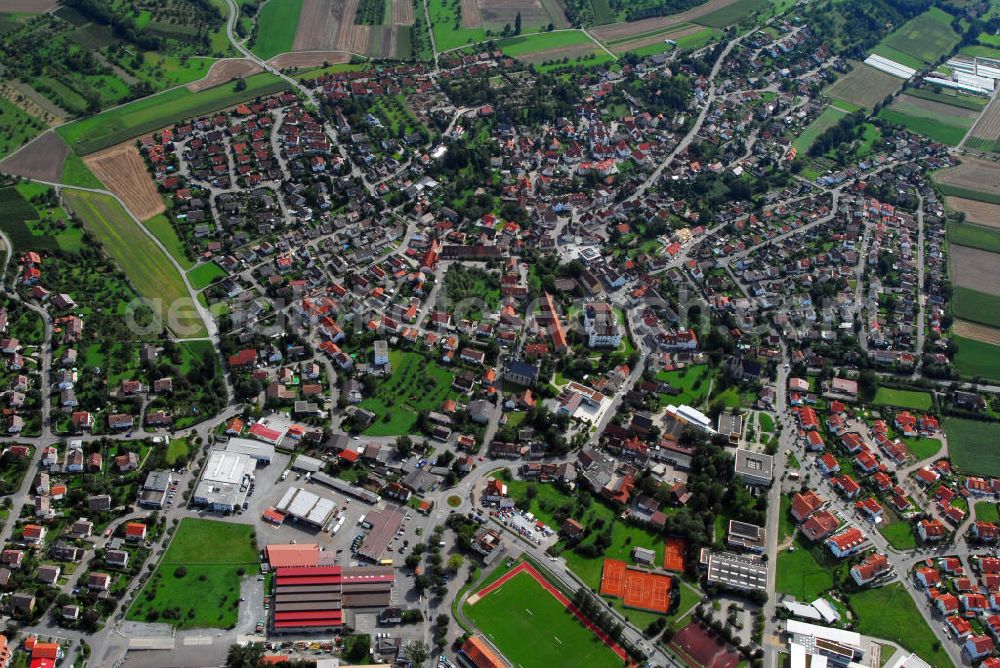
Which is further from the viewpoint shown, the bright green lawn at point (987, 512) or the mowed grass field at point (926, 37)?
the mowed grass field at point (926, 37)

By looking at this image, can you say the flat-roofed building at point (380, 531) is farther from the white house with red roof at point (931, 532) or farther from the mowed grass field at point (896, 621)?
the white house with red roof at point (931, 532)

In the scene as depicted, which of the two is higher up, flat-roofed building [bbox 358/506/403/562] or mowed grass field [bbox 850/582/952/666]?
flat-roofed building [bbox 358/506/403/562]

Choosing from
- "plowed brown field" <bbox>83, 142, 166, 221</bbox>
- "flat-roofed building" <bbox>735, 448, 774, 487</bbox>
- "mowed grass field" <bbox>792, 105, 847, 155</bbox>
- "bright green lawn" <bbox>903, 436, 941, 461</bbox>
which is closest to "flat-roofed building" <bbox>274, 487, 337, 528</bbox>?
"flat-roofed building" <bbox>735, 448, 774, 487</bbox>

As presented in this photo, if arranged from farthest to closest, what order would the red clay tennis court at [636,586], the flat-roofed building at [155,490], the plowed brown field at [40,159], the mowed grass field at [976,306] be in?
the plowed brown field at [40,159] < the mowed grass field at [976,306] < the flat-roofed building at [155,490] < the red clay tennis court at [636,586]

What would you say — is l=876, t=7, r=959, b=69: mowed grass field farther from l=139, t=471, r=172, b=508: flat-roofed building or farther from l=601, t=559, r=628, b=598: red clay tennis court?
l=139, t=471, r=172, b=508: flat-roofed building

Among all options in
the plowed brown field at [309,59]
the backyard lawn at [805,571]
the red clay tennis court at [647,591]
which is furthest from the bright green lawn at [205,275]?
the backyard lawn at [805,571]

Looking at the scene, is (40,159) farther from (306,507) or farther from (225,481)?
(306,507)

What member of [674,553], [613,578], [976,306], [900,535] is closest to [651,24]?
[976,306]
